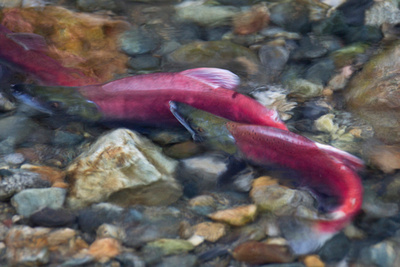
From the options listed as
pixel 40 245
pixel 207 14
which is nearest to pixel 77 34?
pixel 207 14

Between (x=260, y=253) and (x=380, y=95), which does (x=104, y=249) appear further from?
(x=380, y=95)

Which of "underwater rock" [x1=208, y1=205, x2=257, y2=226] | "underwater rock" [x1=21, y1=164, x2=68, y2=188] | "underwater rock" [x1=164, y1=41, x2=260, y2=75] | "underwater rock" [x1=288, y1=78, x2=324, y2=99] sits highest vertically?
"underwater rock" [x1=164, y1=41, x2=260, y2=75]

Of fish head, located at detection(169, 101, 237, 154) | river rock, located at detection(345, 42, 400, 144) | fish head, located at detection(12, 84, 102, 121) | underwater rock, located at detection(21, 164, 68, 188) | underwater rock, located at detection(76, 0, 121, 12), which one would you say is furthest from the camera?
underwater rock, located at detection(76, 0, 121, 12)

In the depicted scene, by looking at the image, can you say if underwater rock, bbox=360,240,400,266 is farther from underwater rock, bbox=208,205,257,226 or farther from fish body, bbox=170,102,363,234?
underwater rock, bbox=208,205,257,226

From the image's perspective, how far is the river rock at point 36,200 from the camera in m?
2.84

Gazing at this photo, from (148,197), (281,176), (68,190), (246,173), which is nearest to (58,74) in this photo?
(68,190)

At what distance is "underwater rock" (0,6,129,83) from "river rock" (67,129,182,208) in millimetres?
1105

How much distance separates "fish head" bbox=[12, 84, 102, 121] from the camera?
353cm

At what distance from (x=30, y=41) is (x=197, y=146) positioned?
6.46ft

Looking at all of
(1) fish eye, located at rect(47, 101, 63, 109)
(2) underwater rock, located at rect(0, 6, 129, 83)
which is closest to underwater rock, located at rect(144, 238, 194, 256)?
(1) fish eye, located at rect(47, 101, 63, 109)

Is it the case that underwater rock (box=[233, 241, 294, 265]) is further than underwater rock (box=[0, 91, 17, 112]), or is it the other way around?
underwater rock (box=[0, 91, 17, 112])

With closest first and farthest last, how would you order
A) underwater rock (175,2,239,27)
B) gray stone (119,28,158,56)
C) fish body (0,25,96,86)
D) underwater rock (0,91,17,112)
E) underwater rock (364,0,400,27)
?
underwater rock (0,91,17,112), fish body (0,25,96,86), gray stone (119,28,158,56), underwater rock (364,0,400,27), underwater rock (175,2,239,27)

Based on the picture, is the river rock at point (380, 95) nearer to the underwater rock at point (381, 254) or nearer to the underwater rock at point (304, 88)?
the underwater rock at point (304, 88)

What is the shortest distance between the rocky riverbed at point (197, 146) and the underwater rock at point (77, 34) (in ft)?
0.06
